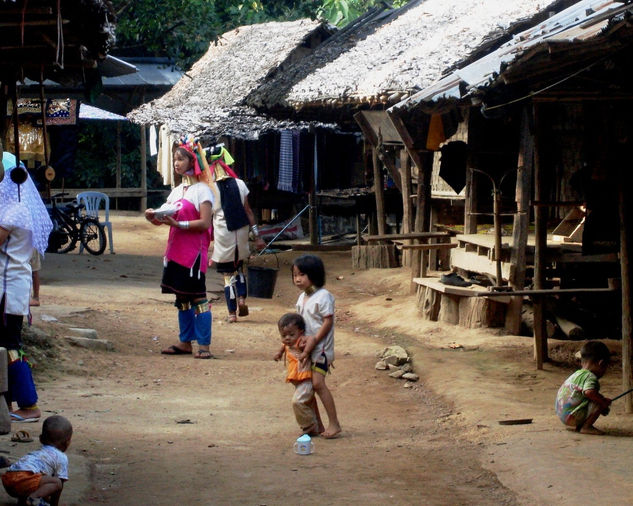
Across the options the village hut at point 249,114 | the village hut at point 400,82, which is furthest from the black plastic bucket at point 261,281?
the village hut at point 249,114

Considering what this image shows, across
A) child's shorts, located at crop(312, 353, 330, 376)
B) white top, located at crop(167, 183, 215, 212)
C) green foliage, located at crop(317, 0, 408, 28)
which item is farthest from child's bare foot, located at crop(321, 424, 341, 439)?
green foliage, located at crop(317, 0, 408, 28)

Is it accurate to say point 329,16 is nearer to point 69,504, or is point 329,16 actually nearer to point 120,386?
point 120,386

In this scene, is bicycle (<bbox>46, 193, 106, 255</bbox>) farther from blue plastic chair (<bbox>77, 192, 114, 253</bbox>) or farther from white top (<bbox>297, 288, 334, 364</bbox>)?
white top (<bbox>297, 288, 334, 364</bbox>)

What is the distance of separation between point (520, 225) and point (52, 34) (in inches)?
229

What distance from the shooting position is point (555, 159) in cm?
1195

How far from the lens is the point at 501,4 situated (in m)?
14.7

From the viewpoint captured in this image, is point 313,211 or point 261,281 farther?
point 313,211

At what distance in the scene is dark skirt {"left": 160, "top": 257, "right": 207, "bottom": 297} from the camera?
8.66 m

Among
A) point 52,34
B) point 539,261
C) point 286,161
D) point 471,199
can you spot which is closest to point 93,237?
point 286,161

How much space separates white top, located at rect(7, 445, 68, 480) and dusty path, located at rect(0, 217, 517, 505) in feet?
0.60

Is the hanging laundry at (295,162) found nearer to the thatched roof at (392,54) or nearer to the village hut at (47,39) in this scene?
the thatched roof at (392,54)

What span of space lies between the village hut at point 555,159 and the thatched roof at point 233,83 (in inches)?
305

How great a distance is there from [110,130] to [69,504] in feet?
78.9

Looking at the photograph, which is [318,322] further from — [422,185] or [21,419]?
[422,185]
